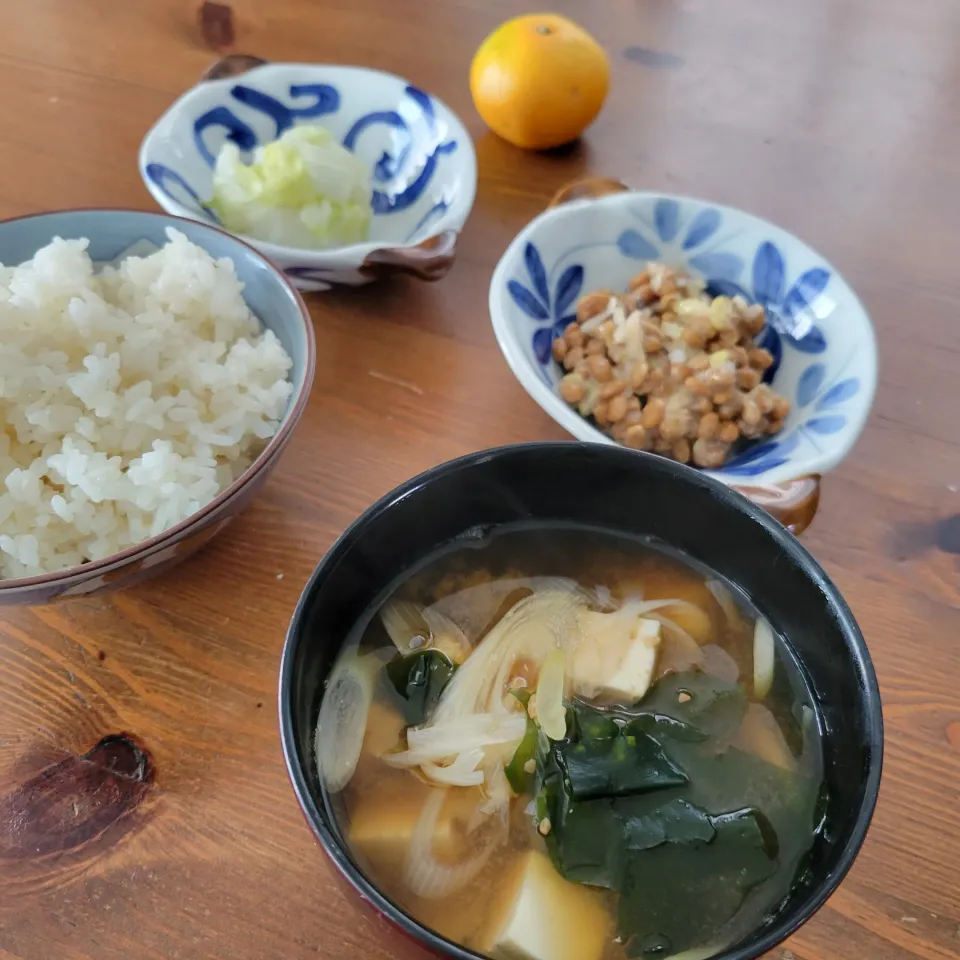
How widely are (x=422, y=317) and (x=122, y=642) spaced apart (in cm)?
61

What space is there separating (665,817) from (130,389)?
0.70 m

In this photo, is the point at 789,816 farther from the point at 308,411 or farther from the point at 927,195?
the point at 927,195

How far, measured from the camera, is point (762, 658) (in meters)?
0.79

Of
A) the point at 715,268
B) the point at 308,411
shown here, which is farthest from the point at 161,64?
the point at 715,268

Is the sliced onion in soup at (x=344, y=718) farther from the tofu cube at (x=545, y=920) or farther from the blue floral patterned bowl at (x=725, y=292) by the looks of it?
the blue floral patterned bowl at (x=725, y=292)

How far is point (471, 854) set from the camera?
0.69 m

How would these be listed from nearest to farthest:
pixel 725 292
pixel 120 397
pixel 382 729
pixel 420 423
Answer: pixel 382 729 → pixel 120 397 → pixel 420 423 → pixel 725 292

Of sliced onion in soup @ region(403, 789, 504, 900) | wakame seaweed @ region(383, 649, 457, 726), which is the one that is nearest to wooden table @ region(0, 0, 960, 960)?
sliced onion in soup @ region(403, 789, 504, 900)

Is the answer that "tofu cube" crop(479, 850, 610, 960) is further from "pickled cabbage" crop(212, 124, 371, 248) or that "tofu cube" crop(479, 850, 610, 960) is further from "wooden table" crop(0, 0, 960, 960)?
"pickled cabbage" crop(212, 124, 371, 248)

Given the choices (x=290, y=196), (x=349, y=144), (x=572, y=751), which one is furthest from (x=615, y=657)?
(x=349, y=144)

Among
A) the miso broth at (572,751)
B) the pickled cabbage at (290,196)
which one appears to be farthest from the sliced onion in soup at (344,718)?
the pickled cabbage at (290,196)

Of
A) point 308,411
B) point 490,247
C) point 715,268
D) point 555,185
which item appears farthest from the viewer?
point 555,185

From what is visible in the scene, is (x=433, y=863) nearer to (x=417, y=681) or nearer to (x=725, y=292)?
(x=417, y=681)

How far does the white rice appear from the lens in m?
0.87
